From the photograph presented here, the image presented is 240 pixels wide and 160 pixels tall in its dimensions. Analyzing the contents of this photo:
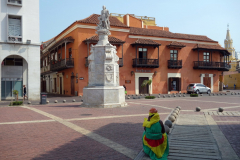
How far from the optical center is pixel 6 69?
73.5ft

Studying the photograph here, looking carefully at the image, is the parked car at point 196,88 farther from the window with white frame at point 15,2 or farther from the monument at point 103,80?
the window with white frame at point 15,2

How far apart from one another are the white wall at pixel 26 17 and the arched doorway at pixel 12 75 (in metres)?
2.33

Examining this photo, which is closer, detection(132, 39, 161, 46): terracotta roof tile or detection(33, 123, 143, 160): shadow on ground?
detection(33, 123, 143, 160): shadow on ground

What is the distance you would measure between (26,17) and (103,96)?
13.4 meters

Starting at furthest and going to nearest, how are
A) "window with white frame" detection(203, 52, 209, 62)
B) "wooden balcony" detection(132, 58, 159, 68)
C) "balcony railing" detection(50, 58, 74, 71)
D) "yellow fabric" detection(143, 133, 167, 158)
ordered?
1. "window with white frame" detection(203, 52, 209, 62)
2. "wooden balcony" detection(132, 58, 159, 68)
3. "balcony railing" detection(50, 58, 74, 71)
4. "yellow fabric" detection(143, 133, 167, 158)

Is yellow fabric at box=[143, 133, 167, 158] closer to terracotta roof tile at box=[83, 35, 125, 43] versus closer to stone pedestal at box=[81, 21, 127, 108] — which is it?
stone pedestal at box=[81, 21, 127, 108]

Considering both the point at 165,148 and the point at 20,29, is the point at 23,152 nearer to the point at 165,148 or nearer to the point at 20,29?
the point at 165,148

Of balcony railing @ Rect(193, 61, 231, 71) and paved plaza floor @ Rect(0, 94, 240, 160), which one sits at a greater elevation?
balcony railing @ Rect(193, 61, 231, 71)

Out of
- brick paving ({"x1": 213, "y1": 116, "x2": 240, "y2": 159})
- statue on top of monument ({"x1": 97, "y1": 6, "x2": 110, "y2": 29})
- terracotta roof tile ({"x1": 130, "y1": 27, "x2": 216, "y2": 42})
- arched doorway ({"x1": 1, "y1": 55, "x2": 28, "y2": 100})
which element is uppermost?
terracotta roof tile ({"x1": 130, "y1": 27, "x2": 216, "y2": 42})

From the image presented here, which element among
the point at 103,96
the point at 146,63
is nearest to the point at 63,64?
the point at 146,63

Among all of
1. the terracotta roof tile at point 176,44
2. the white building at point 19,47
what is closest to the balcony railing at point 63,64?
the white building at point 19,47

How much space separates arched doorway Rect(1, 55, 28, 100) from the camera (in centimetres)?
2223

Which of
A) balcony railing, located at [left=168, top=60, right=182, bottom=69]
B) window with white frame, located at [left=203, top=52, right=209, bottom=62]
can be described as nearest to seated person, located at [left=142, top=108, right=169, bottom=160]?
balcony railing, located at [left=168, top=60, right=182, bottom=69]

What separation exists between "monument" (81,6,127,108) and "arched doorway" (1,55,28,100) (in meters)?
11.5
